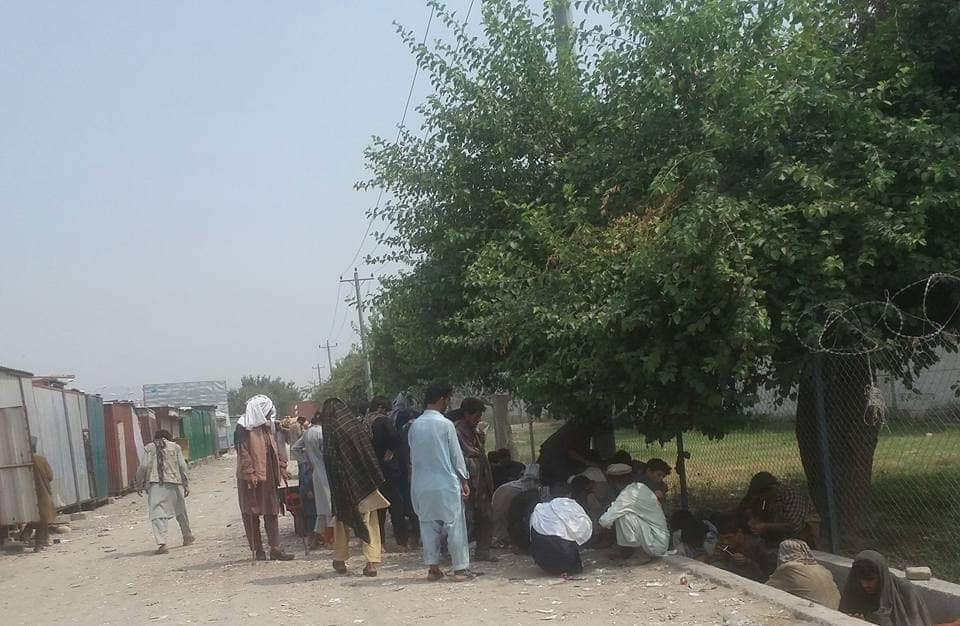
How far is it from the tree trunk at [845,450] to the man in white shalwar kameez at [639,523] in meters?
1.82

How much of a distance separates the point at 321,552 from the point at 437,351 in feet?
10.6

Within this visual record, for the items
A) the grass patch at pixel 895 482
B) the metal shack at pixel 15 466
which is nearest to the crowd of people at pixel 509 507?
the grass patch at pixel 895 482

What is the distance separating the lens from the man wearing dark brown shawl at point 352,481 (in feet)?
30.7

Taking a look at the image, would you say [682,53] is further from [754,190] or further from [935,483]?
[935,483]

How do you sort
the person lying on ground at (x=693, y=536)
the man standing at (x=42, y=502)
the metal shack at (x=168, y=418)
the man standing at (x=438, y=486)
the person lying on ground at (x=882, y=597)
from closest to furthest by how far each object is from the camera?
the person lying on ground at (x=882, y=597) → the man standing at (x=438, y=486) → the person lying on ground at (x=693, y=536) → the man standing at (x=42, y=502) → the metal shack at (x=168, y=418)

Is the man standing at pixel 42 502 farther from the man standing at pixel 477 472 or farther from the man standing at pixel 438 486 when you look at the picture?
the man standing at pixel 438 486

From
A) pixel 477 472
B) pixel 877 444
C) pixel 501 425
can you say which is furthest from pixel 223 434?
pixel 877 444

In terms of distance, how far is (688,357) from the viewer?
929 cm

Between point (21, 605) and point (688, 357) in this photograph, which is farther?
point (21, 605)

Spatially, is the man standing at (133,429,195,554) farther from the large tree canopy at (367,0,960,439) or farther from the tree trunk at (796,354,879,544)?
the tree trunk at (796,354,879,544)

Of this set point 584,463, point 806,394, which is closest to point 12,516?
point 584,463

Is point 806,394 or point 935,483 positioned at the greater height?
point 806,394

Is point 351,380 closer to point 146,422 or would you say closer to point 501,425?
point 146,422

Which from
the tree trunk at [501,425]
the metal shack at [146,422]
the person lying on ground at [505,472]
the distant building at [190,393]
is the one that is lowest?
the person lying on ground at [505,472]
